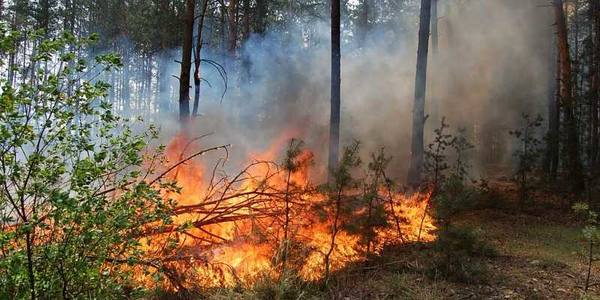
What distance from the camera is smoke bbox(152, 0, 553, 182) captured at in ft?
71.7

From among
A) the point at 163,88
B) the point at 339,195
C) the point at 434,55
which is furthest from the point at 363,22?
the point at 339,195

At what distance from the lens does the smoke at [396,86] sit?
71.7 ft

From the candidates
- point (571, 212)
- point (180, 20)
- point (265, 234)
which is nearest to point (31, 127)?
point (265, 234)

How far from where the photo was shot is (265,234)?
6031 millimetres

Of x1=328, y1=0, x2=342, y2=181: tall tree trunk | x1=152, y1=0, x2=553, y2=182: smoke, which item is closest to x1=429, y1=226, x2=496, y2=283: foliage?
x1=328, y1=0, x2=342, y2=181: tall tree trunk

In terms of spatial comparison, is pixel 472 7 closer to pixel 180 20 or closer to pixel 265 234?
pixel 180 20

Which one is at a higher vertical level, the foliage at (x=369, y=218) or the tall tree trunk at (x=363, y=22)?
the tall tree trunk at (x=363, y=22)

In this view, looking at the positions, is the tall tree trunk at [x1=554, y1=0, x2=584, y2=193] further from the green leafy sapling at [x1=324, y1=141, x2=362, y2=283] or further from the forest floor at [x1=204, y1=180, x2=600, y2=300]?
the green leafy sapling at [x1=324, y1=141, x2=362, y2=283]

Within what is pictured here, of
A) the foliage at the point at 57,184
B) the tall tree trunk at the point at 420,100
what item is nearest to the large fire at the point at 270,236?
the foliage at the point at 57,184

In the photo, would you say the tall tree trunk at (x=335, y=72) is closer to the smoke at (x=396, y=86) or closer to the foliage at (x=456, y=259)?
the foliage at (x=456, y=259)

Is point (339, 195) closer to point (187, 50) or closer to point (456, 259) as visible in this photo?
point (456, 259)

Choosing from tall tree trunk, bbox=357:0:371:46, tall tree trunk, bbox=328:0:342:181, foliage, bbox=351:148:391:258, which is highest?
tall tree trunk, bbox=357:0:371:46

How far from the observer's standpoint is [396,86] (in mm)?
22906

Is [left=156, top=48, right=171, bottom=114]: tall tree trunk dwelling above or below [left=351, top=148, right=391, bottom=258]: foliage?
above
